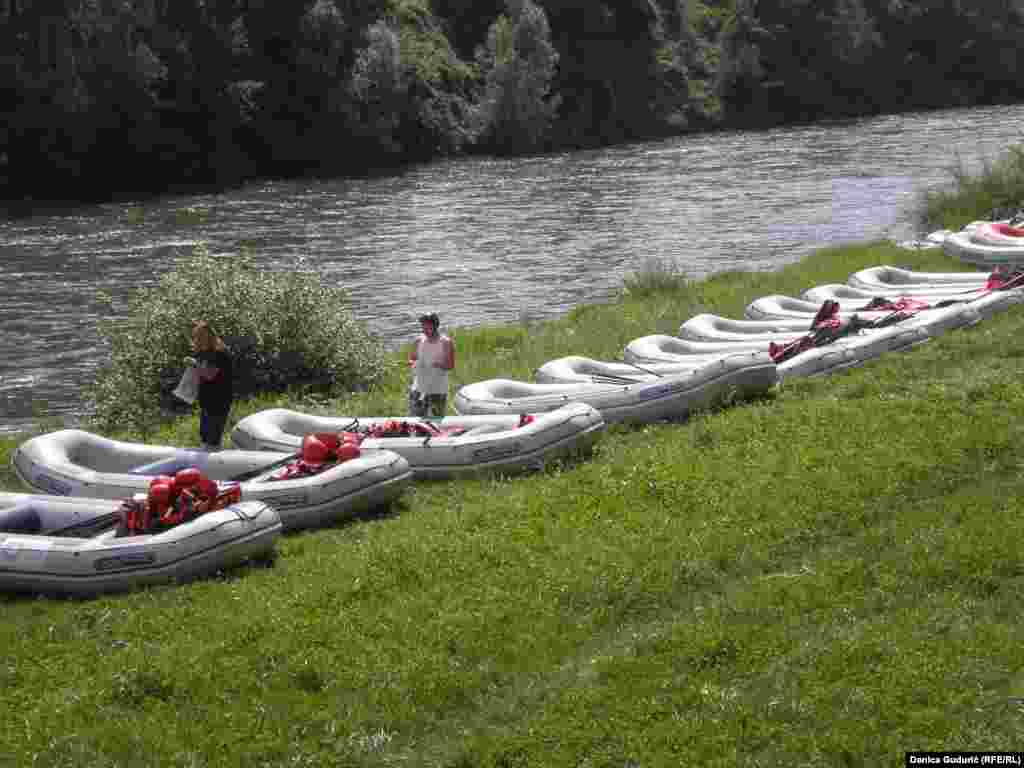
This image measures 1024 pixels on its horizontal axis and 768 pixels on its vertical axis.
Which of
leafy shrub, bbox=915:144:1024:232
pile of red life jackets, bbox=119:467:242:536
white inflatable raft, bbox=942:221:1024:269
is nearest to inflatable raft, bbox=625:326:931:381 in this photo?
pile of red life jackets, bbox=119:467:242:536

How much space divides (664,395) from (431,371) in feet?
7.24

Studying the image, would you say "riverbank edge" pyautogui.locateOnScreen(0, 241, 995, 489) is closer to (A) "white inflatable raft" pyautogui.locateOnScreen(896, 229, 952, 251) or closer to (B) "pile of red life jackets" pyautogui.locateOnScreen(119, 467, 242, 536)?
(A) "white inflatable raft" pyautogui.locateOnScreen(896, 229, 952, 251)

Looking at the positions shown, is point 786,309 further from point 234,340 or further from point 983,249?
point 234,340

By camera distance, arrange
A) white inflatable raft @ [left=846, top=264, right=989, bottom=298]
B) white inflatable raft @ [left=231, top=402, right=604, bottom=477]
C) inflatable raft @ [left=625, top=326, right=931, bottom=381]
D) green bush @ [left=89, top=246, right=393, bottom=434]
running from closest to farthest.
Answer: white inflatable raft @ [left=231, top=402, right=604, bottom=477] → inflatable raft @ [left=625, top=326, right=931, bottom=381] → green bush @ [left=89, top=246, right=393, bottom=434] → white inflatable raft @ [left=846, top=264, right=989, bottom=298]

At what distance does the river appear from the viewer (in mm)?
24000

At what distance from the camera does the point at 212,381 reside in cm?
1154

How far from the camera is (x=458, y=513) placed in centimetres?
1016

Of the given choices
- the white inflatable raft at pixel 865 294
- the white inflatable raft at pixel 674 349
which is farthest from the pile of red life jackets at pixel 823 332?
the white inflatable raft at pixel 865 294

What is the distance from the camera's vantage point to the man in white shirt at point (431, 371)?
41.0 ft

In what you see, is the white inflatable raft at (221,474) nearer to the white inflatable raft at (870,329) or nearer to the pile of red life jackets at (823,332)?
the pile of red life jackets at (823,332)

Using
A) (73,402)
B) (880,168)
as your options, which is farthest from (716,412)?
(880,168)

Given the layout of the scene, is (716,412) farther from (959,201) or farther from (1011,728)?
(959,201)

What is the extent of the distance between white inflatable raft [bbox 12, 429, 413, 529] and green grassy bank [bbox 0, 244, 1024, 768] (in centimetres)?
21

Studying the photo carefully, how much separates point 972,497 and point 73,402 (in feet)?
42.3
